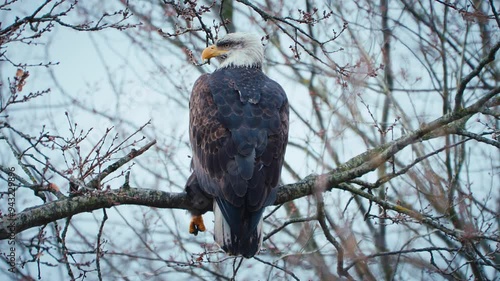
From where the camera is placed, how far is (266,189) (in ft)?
19.5

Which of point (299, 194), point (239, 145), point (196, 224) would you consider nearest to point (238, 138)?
point (239, 145)

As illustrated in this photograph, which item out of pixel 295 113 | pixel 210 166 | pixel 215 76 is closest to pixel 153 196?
pixel 210 166

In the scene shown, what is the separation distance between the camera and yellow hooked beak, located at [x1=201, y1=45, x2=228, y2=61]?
7668 millimetres

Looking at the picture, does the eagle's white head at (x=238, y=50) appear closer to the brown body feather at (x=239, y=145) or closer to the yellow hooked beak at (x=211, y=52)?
the yellow hooked beak at (x=211, y=52)

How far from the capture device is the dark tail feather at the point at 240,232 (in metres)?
5.80

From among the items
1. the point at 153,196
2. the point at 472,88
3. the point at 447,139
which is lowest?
the point at 153,196

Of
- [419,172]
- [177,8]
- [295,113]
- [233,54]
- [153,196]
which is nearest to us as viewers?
[153,196]

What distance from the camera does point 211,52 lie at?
7738 millimetres

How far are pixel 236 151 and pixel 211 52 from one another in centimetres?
205

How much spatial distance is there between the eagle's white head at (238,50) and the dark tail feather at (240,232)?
235 centimetres

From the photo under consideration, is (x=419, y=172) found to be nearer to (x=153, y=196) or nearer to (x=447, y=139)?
(x=447, y=139)

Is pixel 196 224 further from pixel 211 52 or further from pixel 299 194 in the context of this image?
pixel 211 52

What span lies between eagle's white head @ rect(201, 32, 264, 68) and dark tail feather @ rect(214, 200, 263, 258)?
7.71ft

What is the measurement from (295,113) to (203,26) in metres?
6.22
